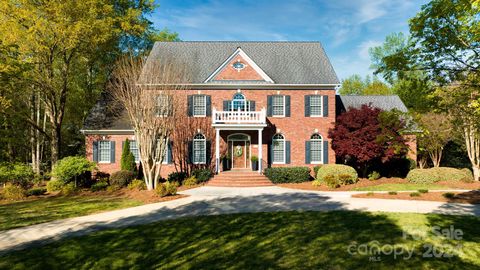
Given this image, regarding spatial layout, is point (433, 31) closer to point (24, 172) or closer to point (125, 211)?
point (125, 211)

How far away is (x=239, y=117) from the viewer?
22.4 meters

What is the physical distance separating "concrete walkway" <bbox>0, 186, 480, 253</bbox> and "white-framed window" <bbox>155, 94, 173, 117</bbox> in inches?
200

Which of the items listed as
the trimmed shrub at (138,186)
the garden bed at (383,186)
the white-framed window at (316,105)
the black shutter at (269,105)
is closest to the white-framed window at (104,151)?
the trimmed shrub at (138,186)

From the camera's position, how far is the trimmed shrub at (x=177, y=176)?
21.4 m

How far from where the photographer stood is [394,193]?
15.1 m

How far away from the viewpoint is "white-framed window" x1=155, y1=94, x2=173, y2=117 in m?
17.8

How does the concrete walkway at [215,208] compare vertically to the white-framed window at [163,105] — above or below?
below

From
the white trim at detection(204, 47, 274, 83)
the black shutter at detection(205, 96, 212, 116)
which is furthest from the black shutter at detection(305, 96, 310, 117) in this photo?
the black shutter at detection(205, 96, 212, 116)

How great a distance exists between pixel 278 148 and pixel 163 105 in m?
9.98

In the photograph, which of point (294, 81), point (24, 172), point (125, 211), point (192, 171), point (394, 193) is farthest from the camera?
point (294, 81)

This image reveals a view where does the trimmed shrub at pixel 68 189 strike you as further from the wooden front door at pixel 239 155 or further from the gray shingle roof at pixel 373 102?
the gray shingle roof at pixel 373 102

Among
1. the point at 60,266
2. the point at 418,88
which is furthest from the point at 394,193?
the point at 60,266

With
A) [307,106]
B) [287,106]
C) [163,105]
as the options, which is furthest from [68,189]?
[307,106]

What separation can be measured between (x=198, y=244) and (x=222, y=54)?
21.3m
